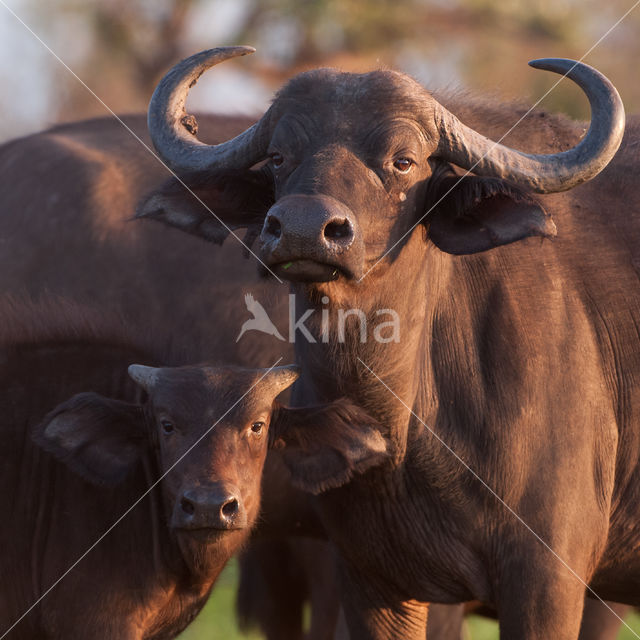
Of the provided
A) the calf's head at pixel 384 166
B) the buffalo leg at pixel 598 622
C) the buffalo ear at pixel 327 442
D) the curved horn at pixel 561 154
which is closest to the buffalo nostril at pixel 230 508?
the buffalo ear at pixel 327 442

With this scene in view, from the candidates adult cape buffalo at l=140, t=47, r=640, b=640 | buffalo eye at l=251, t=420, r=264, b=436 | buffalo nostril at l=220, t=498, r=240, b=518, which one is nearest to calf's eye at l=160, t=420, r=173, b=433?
buffalo eye at l=251, t=420, r=264, b=436

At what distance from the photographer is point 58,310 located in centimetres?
618

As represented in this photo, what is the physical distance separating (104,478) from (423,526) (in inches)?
59.6

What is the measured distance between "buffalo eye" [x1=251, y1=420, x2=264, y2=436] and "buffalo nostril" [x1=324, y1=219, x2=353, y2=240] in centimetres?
108

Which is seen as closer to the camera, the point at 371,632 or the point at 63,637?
the point at 63,637

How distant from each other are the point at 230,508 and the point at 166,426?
56 cm

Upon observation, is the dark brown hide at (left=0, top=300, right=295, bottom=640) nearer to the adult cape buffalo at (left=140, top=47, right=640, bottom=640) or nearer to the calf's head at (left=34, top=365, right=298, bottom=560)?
the calf's head at (left=34, top=365, right=298, bottom=560)

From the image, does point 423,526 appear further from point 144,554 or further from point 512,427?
point 144,554

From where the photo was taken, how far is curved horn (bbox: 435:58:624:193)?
5270 mm

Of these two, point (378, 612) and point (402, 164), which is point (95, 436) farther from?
point (402, 164)

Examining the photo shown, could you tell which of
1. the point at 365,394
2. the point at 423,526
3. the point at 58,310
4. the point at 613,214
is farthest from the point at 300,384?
the point at 613,214

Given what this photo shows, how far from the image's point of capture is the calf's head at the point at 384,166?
4.93m

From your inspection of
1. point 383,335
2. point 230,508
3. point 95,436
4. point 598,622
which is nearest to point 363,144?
point 383,335

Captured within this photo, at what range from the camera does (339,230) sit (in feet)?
15.8
